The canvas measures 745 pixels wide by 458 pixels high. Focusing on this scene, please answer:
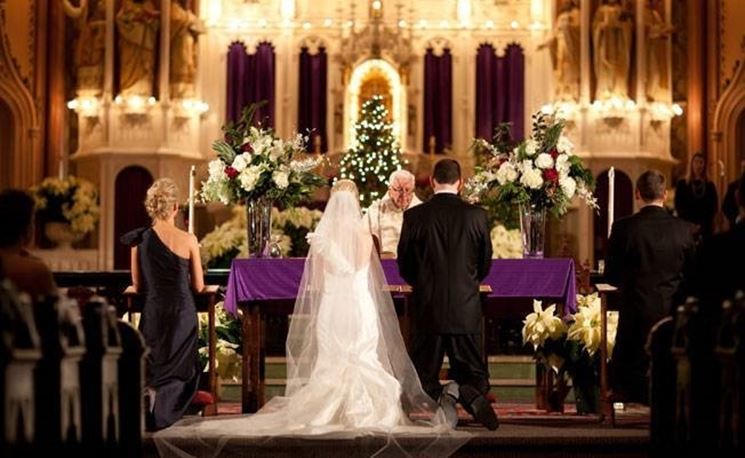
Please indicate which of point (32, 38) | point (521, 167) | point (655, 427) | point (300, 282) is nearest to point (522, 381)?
point (521, 167)

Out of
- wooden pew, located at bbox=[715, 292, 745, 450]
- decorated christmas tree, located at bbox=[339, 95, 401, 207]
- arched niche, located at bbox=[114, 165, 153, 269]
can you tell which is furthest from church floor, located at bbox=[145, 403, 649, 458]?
arched niche, located at bbox=[114, 165, 153, 269]

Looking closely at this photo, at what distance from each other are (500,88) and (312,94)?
245 centimetres

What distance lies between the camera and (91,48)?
19.2 meters

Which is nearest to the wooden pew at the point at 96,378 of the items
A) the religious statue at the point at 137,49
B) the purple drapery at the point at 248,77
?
the religious statue at the point at 137,49

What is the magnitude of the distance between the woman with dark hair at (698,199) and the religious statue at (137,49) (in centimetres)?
694

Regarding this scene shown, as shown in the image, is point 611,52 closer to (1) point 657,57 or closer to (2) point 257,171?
(1) point 657,57

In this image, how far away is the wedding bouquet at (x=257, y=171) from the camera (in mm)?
11148

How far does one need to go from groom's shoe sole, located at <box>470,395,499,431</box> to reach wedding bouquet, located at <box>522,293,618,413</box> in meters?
1.54

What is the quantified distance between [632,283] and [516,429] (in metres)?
1.16

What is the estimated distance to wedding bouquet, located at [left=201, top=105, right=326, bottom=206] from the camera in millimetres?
11148

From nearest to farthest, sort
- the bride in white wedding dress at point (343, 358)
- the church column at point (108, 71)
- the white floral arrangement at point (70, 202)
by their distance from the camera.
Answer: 1. the bride in white wedding dress at point (343, 358)
2. the white floral arrangement at point (70, 202)
3. the church column at point (108, 71)

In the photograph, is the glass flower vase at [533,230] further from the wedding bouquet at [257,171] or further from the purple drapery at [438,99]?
the purple drapery at [438,99]

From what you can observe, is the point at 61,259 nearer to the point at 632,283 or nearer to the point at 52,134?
the point at 52,134

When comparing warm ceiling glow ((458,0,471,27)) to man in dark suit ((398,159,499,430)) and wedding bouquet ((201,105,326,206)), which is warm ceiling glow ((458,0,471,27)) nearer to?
wedding bouquet ((201,105,326,206))
